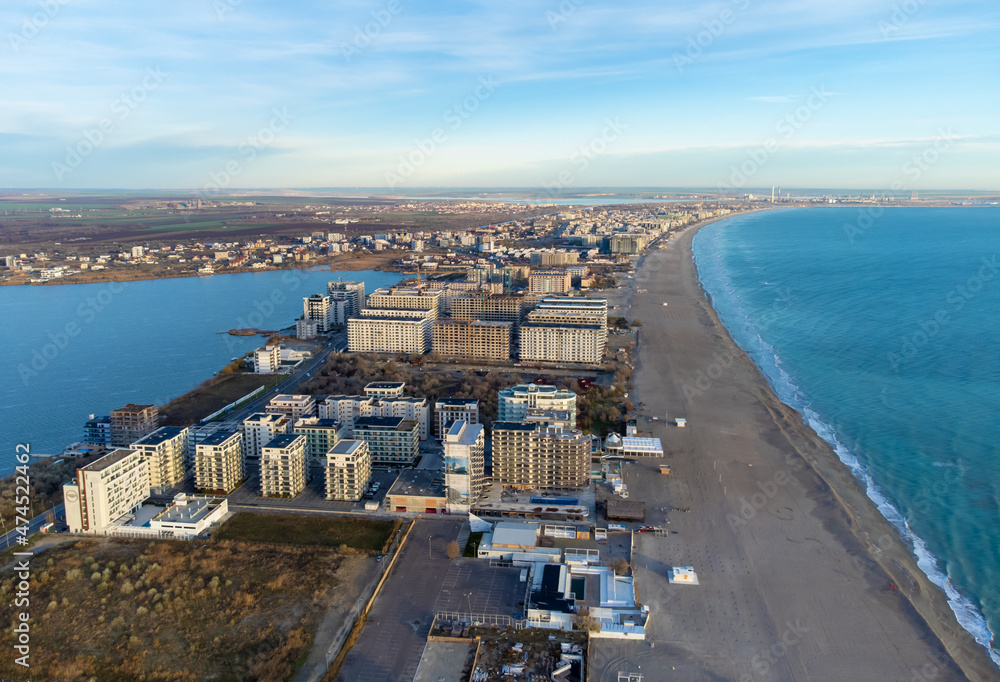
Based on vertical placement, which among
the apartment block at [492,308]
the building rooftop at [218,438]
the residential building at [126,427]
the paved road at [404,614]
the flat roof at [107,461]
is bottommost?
the paved road at [404,614]

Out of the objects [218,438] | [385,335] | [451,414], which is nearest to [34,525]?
[218,438]

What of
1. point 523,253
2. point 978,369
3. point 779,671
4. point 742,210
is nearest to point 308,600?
point 779,671

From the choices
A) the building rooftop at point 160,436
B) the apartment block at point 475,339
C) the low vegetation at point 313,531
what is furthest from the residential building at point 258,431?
the apartment block at point 475,339

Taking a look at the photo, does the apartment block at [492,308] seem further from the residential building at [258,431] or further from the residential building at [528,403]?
the residential building at [258,431]

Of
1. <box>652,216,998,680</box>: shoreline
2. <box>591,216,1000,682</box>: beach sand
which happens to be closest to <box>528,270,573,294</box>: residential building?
<box>652,216,998,680</box>: shoreline

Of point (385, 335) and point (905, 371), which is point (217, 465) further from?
point (905, 371)

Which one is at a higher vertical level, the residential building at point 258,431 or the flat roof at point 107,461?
the flat roof at point 107,461

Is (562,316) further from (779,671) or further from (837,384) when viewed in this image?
(779,671)
